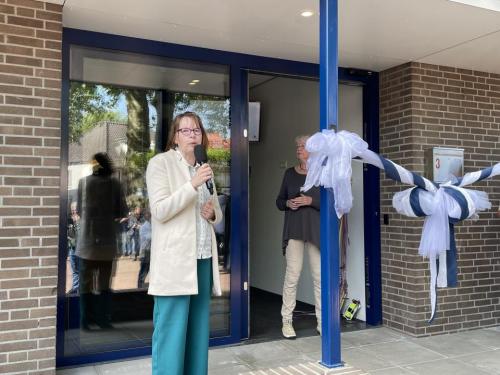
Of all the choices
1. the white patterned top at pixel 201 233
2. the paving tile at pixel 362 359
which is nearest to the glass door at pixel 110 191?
the white patterned top at pixel 201 233

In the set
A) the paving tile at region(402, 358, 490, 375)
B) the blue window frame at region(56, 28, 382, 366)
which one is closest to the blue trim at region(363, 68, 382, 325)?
the blue window frame at region(56, 28, 382, 366)

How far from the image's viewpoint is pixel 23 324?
3.26 m

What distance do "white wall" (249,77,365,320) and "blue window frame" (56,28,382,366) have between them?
149 mm

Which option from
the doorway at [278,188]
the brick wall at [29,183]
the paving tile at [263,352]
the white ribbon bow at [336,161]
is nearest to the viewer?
the white ribbon bow at [336,161]

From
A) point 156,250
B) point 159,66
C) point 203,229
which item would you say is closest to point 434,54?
point 159,66

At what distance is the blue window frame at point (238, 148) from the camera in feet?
12.3

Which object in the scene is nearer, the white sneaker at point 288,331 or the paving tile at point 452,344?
the paving tile at point 452,344

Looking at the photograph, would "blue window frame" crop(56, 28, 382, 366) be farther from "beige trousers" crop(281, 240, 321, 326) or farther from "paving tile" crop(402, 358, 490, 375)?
"paving tile" crop(402, 358, 490, 375)

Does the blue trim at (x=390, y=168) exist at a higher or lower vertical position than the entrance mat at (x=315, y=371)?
higher

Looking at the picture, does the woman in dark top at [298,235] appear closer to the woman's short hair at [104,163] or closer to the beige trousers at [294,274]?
the beige trousers at [294,274]

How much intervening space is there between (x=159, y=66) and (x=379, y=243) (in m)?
2.81

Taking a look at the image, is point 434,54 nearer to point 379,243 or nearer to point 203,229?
point 379,243

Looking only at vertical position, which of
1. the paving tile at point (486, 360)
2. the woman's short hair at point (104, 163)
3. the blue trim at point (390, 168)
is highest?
the woman's short hair at point (104, 163)

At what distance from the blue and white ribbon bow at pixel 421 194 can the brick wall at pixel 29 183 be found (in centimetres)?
206
